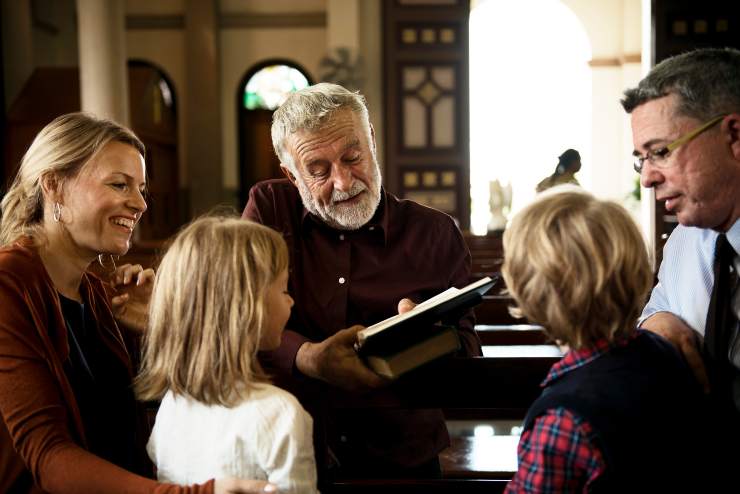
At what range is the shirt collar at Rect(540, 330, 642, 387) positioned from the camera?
139 cm

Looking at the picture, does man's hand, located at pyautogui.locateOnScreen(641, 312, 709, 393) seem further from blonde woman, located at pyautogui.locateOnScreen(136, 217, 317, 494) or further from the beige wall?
the beige wall

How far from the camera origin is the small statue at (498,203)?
984 cm

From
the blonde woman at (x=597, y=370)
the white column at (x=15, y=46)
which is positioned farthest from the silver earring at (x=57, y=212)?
the white column at (x=15, y=46)

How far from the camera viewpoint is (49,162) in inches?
73.7

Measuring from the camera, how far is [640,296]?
1390mm

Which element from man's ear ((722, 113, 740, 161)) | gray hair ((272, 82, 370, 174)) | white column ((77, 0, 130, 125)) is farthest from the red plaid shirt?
white column ((77, 0, 130, 125))

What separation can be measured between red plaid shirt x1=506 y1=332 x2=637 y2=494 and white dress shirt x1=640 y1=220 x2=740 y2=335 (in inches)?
26.3

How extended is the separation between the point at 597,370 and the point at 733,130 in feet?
2.46

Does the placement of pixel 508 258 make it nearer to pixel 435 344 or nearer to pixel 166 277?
pixel 435 344

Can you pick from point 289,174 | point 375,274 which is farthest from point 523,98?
point 375,274

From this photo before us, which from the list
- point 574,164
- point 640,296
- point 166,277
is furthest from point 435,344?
point 574,164

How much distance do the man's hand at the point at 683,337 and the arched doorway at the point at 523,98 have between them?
39.7 feet

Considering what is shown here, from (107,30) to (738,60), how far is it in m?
7.79

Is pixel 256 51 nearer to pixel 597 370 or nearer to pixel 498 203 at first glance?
pixel 498 203
